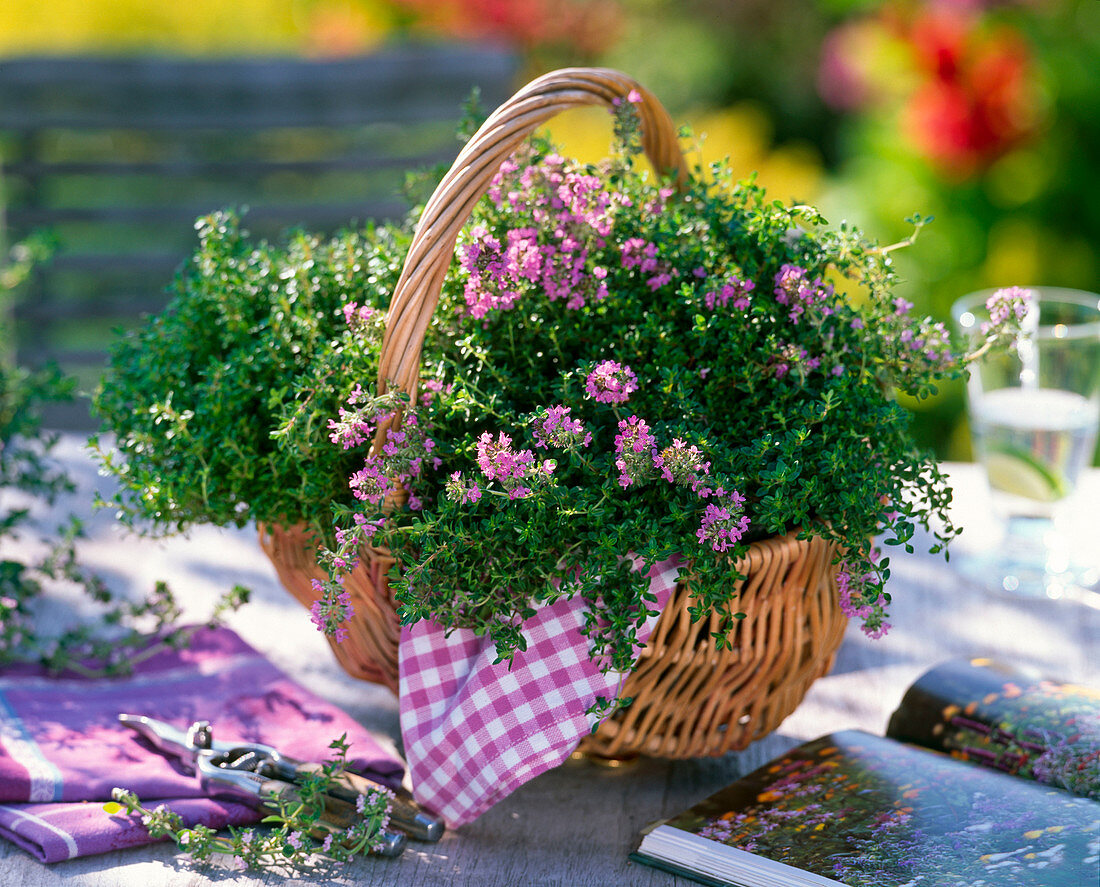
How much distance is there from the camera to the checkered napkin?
85 cm

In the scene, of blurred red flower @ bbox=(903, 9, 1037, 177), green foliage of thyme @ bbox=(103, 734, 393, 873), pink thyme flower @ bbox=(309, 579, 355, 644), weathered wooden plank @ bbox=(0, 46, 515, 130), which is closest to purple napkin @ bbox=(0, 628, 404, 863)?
green foliage of thyme @ bbox=(103, 734, 393, 873)

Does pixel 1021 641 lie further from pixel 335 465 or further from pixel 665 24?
pixel 665 24

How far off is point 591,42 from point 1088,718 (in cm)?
531

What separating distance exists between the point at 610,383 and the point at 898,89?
3.46 meters

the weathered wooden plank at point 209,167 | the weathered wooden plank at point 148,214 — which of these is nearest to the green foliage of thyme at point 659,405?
the weathered wooden plank at point 148,214

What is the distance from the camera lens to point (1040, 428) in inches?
51.4

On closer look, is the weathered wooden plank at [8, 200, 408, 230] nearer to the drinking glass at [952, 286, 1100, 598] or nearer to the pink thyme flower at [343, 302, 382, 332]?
the drinking glass at [952, 286, 1100, 598]

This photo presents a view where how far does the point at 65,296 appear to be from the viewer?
384cm

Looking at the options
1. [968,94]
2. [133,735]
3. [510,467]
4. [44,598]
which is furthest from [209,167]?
[510,467]

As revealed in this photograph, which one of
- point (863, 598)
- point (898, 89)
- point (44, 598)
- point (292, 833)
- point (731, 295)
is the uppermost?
point (898, 89)

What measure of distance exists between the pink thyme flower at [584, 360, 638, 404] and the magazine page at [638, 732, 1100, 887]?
34 cm

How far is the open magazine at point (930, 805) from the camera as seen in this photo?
82cm

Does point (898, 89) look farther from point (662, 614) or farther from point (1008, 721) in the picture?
point (662, 614)

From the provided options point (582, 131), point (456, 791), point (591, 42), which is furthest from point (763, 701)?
point (591, 42)
